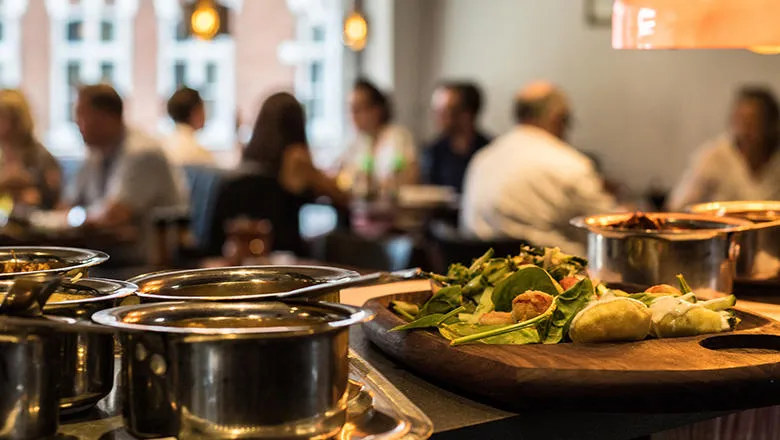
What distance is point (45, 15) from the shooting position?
34.8 feet

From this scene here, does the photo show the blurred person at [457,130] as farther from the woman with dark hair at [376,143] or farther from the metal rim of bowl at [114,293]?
the metal rim of bowl at [114,293]

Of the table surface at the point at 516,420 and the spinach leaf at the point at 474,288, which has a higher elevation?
the spinach leaf at the point at 474,288

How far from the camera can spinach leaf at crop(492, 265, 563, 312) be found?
171 cm

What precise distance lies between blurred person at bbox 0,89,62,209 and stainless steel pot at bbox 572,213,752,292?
13.1 feet

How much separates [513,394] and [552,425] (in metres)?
0.08

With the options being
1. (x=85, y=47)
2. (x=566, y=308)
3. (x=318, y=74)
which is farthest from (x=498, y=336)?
(x=85, y=47)

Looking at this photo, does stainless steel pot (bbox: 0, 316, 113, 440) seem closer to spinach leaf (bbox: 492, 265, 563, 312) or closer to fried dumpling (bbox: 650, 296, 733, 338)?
spinach leaf (bbox: 492, 265, 563, 312)

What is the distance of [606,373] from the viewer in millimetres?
1430

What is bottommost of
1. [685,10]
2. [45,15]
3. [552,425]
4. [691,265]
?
[552,425]

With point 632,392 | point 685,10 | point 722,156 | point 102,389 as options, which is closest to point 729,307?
point 632,392

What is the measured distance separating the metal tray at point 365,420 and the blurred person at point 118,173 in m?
3.86

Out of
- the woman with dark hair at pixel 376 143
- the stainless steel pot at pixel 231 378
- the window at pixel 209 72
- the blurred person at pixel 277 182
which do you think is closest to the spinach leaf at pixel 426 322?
the stainless steel pot at pixel 231 378

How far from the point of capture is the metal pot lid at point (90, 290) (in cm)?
130

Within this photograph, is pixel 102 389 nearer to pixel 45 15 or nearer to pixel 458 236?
pixel 458 236
